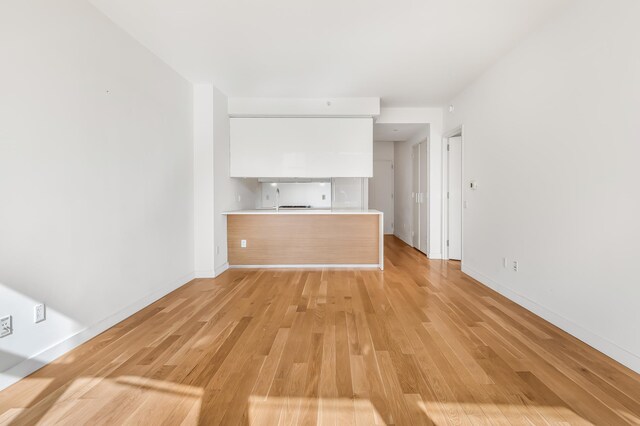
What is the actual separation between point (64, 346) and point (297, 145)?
3594 millimetres

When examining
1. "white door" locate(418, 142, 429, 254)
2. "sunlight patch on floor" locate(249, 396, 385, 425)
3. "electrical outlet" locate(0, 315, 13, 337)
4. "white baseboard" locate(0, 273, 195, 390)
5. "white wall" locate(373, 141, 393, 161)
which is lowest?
"sunlight patch on floor" locate(249, 396, 385, 425)

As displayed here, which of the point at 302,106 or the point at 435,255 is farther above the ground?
the point at 302,106

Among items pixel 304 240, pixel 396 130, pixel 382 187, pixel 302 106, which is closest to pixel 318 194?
pixel 304 240

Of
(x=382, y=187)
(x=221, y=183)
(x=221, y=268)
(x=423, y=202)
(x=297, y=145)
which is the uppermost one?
(x=297, y=145)

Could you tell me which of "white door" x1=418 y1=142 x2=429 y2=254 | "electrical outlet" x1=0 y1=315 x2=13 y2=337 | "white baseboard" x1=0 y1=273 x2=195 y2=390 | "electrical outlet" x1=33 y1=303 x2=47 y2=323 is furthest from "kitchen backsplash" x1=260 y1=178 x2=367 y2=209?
"electrical outlet" x1=0 y1=315 x2=13 y2=337

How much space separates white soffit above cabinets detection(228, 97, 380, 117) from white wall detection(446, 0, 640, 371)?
65.0 inches

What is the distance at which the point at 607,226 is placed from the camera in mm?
2006

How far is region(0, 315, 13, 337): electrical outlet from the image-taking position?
165 cm

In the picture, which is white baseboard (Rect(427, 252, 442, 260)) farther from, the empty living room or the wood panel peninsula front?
the wood panel peninsula front

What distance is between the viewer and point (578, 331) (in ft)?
7.25

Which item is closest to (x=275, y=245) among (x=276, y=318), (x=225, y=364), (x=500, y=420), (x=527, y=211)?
(x=276, y=318)

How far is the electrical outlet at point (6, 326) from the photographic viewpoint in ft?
5.40

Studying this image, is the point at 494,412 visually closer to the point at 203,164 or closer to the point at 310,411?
the point at 310,411

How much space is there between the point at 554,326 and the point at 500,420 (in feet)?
4.95
